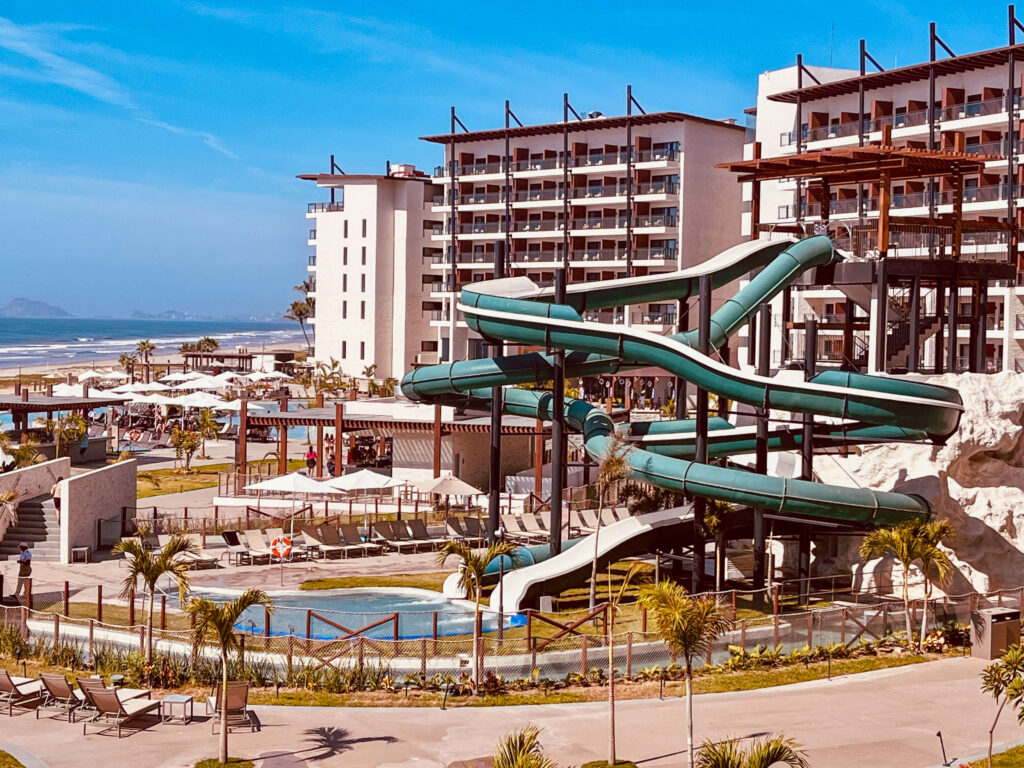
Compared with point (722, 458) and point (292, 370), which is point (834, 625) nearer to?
point (722, 458)

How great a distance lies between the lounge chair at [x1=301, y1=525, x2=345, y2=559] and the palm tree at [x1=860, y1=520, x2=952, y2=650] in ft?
51.5

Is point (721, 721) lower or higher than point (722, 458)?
lower

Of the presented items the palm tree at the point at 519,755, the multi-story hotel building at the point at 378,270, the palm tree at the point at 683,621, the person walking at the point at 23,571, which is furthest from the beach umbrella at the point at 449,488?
the multi-story hotel building at the point at 378,270

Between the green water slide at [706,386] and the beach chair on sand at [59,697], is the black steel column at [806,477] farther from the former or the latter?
the beach chair on sand at [59,697]

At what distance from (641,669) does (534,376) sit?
1090 cm

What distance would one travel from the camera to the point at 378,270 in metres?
102

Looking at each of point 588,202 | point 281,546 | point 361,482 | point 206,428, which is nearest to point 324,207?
point 588,202

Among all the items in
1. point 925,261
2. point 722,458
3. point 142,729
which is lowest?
point 142,729

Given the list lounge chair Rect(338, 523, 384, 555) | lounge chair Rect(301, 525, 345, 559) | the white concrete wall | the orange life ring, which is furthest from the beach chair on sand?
lounge chair Rect(338, 523, 384, 555)

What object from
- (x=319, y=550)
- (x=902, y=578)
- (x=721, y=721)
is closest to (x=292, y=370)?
(x=319, y=550)

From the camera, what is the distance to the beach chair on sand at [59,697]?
22.7 metres

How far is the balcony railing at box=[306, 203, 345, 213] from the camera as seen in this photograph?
103312mm

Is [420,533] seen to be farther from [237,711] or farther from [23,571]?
[237,711]

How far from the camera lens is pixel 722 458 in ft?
119
